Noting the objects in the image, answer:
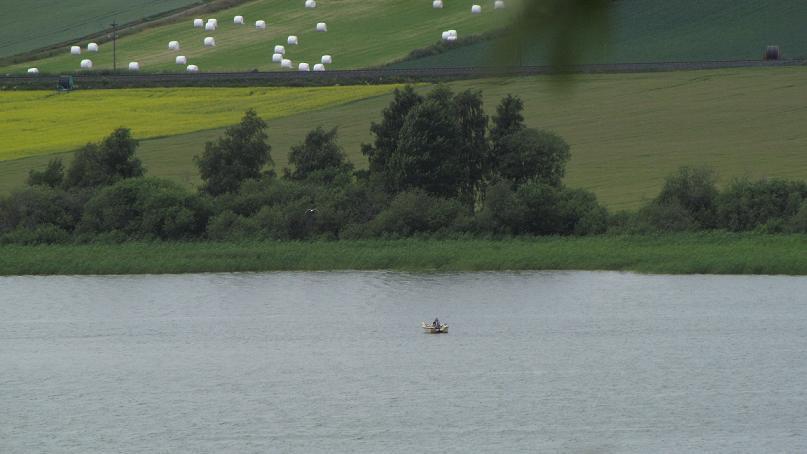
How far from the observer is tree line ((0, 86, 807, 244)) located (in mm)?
36688

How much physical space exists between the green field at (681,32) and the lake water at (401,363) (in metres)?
16.9

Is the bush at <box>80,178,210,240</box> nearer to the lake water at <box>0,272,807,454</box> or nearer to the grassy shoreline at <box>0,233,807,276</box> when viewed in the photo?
the grassy shoreline at <box>0,233,807,276</box>

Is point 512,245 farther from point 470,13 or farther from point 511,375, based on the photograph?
point 470,13

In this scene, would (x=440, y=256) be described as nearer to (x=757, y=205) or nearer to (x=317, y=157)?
(x=317, y=157)

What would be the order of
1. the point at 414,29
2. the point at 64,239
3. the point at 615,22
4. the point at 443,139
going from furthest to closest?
the point at 64,239
the point at 443,139
the point at 414,29
the point at 615,22

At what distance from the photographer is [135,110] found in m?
56.2

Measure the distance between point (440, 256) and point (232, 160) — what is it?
9.64 metres

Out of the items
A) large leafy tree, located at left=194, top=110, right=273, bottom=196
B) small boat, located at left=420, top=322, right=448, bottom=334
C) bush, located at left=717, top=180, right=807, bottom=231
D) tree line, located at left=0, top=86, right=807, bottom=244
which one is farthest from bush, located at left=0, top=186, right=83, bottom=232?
bush, located at left=717, top=180, right=807, bottom=231

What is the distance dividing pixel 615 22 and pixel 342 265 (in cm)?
3436

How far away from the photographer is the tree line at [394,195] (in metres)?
36.7

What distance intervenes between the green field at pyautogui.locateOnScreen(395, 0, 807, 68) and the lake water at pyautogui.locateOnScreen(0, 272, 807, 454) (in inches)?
664

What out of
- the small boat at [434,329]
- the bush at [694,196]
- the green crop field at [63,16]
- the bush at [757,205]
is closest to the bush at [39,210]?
the small boat at [434,329]

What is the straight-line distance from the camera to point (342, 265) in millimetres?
36594

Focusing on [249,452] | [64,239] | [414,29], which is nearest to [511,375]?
[249,452]
